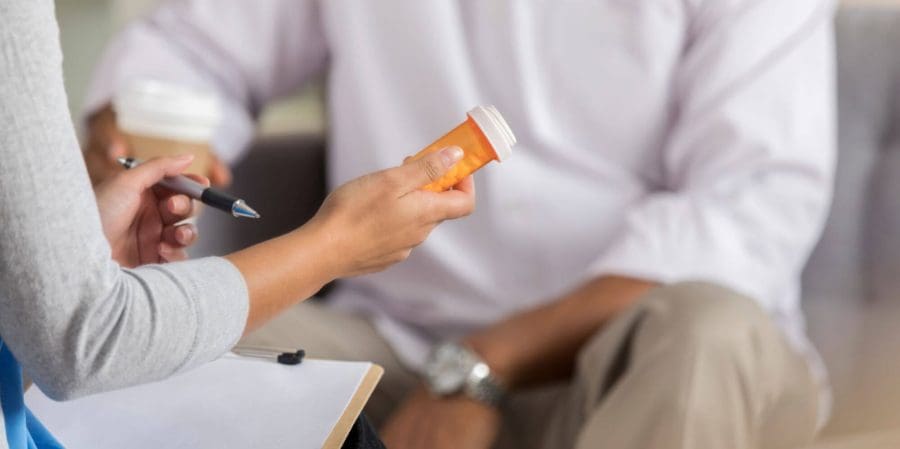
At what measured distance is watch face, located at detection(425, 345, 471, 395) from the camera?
90cm

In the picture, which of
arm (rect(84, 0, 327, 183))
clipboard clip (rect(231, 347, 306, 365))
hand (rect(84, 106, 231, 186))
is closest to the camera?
clipboard clip (rect(231, 347, 306, 365))

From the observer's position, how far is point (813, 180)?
1.00m

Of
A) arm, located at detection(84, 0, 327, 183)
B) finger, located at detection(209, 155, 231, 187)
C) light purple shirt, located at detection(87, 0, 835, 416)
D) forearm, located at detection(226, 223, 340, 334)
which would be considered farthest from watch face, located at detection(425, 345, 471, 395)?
forearm, located at detection(226, 223, 340, 334)

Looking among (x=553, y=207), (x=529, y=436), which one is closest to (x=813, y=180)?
(x=553, y=207)

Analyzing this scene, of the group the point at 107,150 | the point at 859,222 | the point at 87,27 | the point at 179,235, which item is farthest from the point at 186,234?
the point at 87,27

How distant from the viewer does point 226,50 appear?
1.15 m

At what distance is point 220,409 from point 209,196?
0.10m

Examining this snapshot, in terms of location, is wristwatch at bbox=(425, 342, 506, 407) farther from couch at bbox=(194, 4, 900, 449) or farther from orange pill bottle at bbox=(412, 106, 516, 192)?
orange pill bottle at bbox=(412, 106, 516, 192)

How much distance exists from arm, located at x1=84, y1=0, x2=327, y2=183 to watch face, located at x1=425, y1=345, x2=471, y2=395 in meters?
0.34

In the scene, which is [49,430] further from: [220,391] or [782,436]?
[782,436]

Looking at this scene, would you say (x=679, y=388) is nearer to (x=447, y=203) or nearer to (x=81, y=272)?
(x=447, y=203)

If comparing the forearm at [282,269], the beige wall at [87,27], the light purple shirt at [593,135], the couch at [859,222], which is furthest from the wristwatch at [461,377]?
the beige wall at [87,27]

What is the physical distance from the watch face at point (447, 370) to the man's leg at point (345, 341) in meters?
0.07

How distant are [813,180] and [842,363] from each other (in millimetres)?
169
